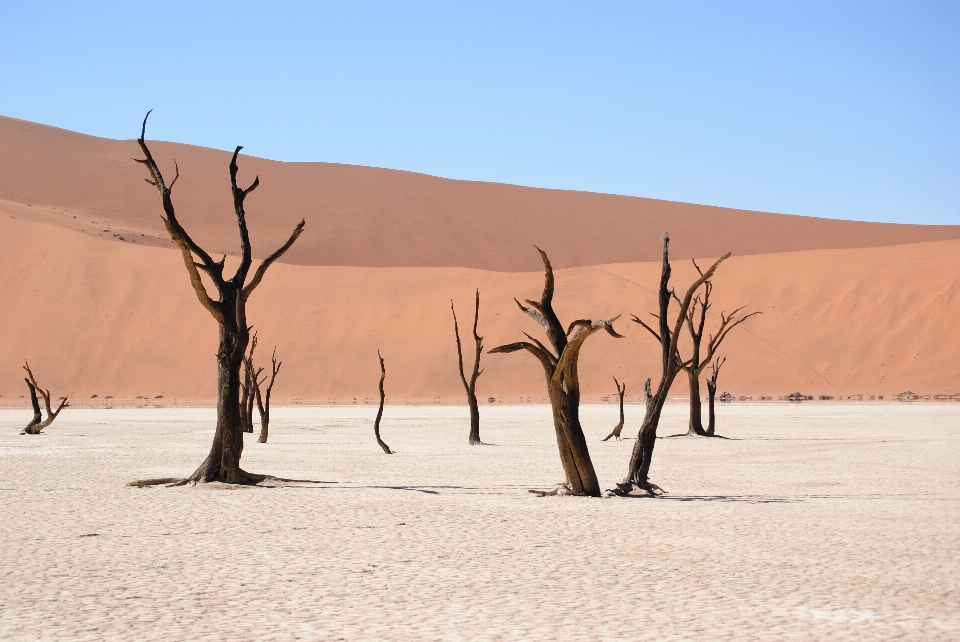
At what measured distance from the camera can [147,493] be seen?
14.3 m

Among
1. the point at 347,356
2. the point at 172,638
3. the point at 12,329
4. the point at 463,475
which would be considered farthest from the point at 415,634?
the point at 12,329

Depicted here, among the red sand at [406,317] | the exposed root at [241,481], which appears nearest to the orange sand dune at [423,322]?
the red sand at [406,317]

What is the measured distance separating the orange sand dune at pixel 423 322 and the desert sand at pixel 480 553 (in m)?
38.2

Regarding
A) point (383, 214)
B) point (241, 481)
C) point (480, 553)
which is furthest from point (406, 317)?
point (480, 553)

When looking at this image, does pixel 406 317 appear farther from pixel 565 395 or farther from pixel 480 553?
pixel 480 553

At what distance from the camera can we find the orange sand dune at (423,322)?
57.6 m

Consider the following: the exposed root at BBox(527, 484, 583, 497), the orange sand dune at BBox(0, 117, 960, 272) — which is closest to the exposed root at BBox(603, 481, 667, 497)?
the exposed root at BBox(527, 484, 583, 497)

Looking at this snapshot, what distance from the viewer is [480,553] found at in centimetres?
970

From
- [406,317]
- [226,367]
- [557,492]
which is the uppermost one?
[406,317]

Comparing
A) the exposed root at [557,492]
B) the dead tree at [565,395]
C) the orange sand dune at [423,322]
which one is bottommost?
the exposed root at [557,492]

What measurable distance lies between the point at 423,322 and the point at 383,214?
144 ft

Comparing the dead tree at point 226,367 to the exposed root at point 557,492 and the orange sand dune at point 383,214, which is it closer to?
the exposed root at point 557,492

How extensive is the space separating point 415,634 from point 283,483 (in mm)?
9477

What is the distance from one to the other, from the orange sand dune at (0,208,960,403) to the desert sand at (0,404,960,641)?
38.2 m
